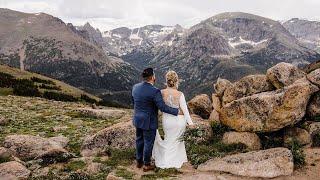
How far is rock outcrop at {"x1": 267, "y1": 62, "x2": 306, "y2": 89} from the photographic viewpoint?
1045 inches

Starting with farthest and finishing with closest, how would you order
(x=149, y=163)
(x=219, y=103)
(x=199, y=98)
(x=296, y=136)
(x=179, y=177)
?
1. (x=199, y=98)
2. (x=219, y=103)
3. (x=296, y=136)
4. (x=149, y=163)
5. (x=179, y=177)

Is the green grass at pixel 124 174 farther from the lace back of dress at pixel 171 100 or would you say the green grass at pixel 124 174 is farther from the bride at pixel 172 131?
the lace back of dress at pixel 171 100

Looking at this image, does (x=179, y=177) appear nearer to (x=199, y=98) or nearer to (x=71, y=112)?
(x=199, y=98)

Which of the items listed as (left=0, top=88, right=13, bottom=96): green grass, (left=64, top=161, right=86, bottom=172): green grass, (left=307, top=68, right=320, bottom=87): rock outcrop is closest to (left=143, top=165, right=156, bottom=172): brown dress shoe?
(left=64, top=161, right=86, bottom=172): green grass

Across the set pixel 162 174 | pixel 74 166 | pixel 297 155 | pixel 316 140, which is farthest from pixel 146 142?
pixel 316 140

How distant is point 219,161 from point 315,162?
462cm

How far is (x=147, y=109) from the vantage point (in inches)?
829

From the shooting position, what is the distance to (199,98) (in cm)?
3578

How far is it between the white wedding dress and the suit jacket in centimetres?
72

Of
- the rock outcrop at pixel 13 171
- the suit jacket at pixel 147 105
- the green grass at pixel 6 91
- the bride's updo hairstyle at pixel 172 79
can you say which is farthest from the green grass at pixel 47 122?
the green grass at pixel 6 91

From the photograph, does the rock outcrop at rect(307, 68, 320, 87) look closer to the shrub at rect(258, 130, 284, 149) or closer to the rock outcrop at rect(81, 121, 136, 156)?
the shrub at rect(258, 130, 284, 149)

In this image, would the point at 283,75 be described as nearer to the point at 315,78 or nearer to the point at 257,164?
the point at 315,78

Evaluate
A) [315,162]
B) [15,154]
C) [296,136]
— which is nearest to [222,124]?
[296,136]

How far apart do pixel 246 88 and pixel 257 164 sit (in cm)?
949
